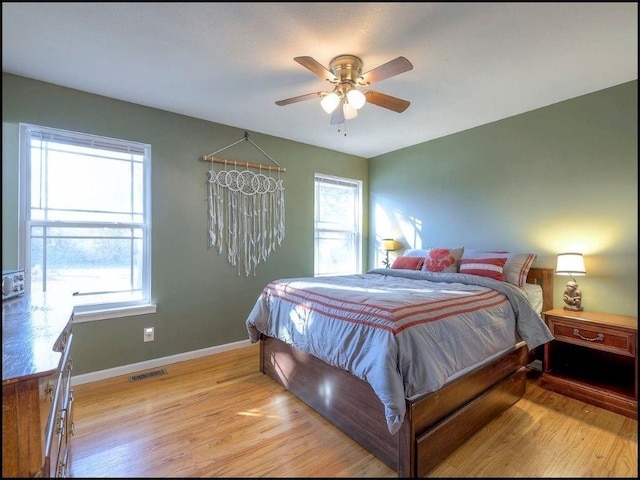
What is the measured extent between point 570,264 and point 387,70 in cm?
166

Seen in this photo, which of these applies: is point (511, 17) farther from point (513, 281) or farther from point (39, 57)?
point (39, 57)

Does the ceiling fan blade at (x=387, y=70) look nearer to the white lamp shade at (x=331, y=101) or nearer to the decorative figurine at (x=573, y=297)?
the white lamp shade at (x=331, y=101)

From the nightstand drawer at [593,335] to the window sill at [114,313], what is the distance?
10.9 ft

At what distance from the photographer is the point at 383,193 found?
4.33 metres

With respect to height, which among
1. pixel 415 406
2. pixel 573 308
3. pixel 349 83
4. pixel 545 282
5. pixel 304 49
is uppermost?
pixel 304 49

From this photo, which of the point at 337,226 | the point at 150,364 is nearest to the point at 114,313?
the point at 150,364

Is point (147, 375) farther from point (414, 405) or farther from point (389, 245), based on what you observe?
point (389, 245)

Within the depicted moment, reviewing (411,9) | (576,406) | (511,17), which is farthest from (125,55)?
(576,406)

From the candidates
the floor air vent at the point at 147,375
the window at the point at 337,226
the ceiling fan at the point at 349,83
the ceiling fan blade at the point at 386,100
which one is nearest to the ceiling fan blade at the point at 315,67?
the ceiling fan at the point at 349,83

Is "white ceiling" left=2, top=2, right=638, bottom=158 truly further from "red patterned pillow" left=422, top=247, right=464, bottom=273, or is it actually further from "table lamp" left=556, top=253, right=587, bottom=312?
"red patterned pillow" left=422, top=247, right=464, bottom=273

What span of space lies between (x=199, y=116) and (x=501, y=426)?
3471mm

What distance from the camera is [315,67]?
1.83 m

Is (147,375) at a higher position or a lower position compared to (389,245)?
lower

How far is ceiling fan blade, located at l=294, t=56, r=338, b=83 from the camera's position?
5.71 feet
